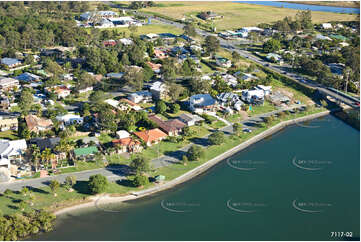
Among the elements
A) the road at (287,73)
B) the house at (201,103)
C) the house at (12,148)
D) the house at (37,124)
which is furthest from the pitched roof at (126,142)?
the road at (287,73)

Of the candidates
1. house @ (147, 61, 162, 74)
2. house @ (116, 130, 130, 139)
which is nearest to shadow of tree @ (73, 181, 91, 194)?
house @ (116, 130, 130, 139)

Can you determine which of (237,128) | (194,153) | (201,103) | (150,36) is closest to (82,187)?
(194,153)

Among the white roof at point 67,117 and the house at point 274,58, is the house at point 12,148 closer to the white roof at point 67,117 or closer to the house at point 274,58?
the white roof at point 67,117

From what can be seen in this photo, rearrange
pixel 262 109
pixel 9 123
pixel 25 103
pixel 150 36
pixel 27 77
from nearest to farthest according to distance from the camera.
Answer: pixel 9 123, pixel 25 103, pixel 262 109, pixel 27 77, pixel 150 36

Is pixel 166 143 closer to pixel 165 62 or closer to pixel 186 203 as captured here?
pixel 186 203

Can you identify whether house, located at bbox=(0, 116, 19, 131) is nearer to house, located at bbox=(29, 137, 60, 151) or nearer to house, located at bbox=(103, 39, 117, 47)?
house, located at bbox=(29, 137, 60, 151)

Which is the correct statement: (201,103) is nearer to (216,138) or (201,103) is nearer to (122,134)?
(216,138)

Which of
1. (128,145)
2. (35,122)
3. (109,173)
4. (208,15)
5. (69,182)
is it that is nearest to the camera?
(69,182)
